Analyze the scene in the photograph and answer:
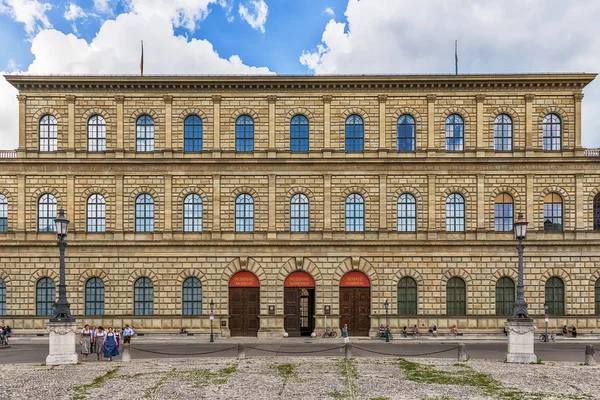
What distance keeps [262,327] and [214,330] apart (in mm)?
3499

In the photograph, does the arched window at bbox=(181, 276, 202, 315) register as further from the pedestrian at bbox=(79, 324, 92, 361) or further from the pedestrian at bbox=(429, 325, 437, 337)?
the pedestrian at bbox=(429, 325, 437, 337)

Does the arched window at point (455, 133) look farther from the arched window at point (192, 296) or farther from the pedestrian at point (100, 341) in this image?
the pedestrian at point (100, 341)

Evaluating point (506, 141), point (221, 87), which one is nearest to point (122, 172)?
point (221, 87)

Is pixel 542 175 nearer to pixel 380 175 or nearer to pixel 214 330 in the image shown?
pixel 380 175

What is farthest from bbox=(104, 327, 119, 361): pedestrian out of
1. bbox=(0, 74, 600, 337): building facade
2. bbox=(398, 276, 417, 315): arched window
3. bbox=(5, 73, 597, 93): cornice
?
bbox=(398, 276, 417, 315): arched window

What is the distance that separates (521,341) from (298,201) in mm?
18648

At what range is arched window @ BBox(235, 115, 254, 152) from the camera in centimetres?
4059

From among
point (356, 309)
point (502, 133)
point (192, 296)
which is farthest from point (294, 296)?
point (502, 133)

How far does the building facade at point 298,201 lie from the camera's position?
39.2 metres

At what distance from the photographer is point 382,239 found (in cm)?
3962

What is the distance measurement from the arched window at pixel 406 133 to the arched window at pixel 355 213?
199 inches

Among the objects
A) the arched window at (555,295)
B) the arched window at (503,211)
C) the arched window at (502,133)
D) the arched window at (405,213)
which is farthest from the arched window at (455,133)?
the arched window at (555,295)

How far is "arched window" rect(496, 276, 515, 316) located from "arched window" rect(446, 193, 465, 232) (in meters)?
4.95

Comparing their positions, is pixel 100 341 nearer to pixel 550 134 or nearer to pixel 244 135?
pixel 244 135
